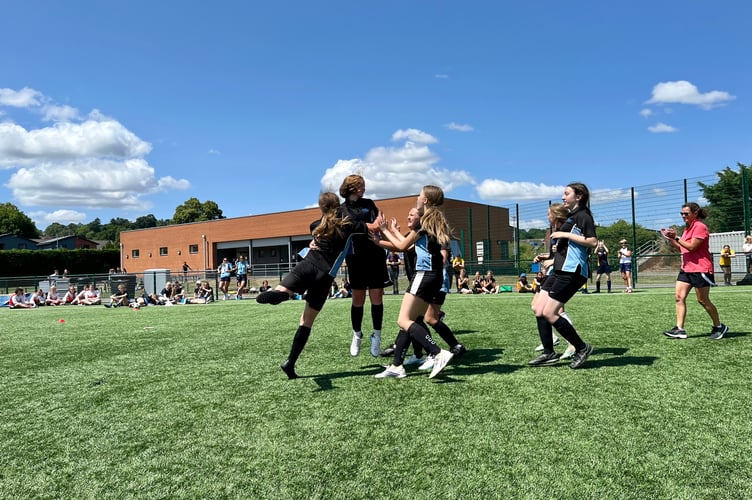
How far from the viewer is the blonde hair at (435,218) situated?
179 inches

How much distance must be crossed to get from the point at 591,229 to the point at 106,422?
176 inches

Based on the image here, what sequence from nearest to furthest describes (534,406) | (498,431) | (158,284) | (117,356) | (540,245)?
(498,431)
(534,406)
(117,356)
(540,245)
(158,284)

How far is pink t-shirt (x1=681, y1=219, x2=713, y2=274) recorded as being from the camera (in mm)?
6277

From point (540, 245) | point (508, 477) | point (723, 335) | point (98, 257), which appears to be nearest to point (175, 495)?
point (508, 477)

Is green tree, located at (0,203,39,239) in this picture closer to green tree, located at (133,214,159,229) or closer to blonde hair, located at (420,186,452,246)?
green tree, located at (133,214,159,229)

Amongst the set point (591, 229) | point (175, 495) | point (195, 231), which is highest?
point (195, 231)

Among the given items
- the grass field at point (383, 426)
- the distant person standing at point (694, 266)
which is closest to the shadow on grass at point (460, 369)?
the grass field at point (383, 426)

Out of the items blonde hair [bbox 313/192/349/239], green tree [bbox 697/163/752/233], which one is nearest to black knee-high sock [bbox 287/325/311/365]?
blonde hair [bbox 313/192/349/239]

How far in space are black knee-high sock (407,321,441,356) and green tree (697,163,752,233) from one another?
18.3 m

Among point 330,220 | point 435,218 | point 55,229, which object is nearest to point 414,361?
point 435,218

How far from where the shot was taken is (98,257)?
5609 centimetres

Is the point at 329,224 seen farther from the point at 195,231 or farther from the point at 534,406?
the point at 195,231

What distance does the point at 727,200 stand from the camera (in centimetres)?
1927

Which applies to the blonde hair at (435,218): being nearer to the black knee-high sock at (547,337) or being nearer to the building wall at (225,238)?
the black knee-high sock at (547,337)
